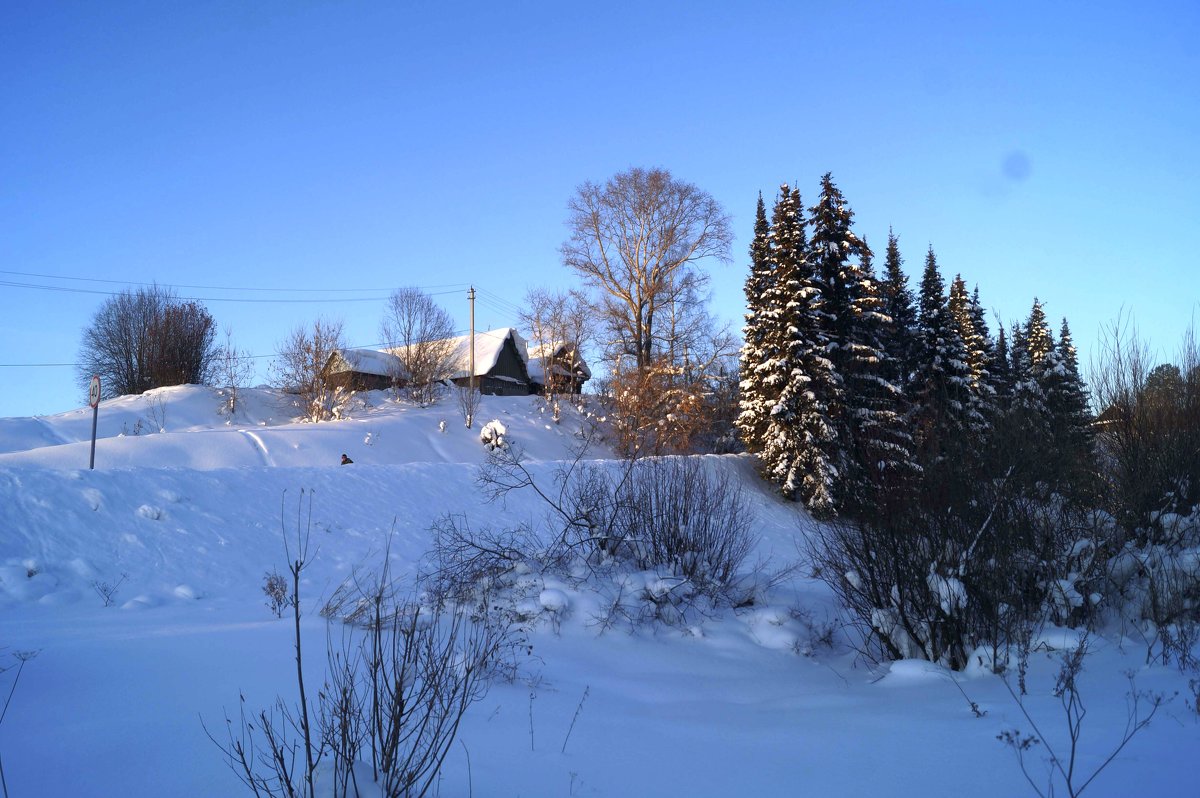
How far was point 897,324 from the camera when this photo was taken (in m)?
27.8

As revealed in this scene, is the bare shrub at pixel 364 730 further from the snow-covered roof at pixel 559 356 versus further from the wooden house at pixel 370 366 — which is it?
the snow-covered roof at pixel 559 356

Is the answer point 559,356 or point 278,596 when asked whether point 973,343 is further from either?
point 278,596

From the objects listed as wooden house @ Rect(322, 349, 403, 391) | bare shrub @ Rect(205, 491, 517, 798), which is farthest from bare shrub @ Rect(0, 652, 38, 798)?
wooden house @ Rect(322, 349, 403, 391)

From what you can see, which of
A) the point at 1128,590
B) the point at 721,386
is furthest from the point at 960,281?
A: the point at 1128,590

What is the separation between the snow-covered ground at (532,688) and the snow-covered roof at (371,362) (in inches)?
1149

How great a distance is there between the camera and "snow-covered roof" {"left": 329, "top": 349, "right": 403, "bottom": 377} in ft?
143

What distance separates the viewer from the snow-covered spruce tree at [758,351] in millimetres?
24328

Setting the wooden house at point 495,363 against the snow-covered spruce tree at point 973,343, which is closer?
the snow-covered spruce tree at point 973,343

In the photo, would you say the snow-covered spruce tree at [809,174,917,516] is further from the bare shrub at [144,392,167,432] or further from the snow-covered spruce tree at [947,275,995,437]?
the bare shrub at [144,392,167,432]

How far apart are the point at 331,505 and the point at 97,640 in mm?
9976

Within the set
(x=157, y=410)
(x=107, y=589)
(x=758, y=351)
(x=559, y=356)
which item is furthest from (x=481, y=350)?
(x=107, y=589)

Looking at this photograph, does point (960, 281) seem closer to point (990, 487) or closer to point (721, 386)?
point (721, 386)

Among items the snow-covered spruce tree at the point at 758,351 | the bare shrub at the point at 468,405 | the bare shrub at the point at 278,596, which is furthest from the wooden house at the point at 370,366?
the bare shrub at the point at 278,596

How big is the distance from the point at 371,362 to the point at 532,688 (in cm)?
4252
